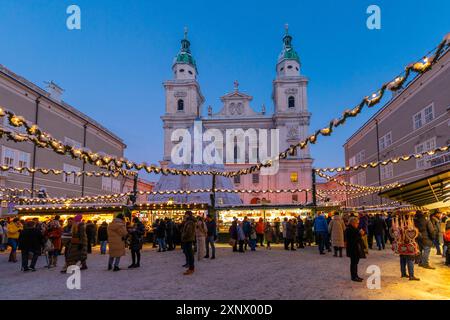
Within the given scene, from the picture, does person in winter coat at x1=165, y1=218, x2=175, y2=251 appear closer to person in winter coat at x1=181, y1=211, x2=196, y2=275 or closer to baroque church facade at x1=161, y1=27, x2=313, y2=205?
person in winter coat at x1=181, y1=211, x2=196, y2=275

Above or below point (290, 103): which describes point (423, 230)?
below

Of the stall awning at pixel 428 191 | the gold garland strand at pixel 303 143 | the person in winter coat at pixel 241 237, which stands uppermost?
the gold garland strand at pixel 303 143

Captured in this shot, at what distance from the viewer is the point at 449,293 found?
25.0ft

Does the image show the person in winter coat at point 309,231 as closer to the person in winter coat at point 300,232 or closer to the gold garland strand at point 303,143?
the person in winter coat at point 300,232

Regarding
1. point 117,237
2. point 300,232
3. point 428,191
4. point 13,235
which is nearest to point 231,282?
point 117,237

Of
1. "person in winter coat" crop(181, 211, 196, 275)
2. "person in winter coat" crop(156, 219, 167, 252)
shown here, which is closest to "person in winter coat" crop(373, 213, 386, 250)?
"person in winter coat" crop(156, 219, 167, 252)

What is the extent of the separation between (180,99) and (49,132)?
1179 inches

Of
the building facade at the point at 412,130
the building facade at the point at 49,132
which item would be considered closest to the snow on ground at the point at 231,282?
the building facade at the point at 412,130

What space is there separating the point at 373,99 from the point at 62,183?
3305 cm

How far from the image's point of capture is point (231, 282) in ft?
29.6

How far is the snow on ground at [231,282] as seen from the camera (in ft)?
25.0

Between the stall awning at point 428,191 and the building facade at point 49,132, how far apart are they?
87.1 feet

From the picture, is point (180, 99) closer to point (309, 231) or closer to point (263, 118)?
point (263, 118)

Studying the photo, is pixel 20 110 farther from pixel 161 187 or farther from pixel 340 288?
pixel 340 288
